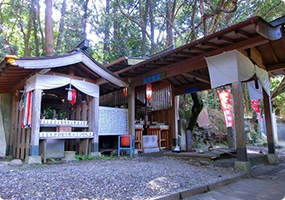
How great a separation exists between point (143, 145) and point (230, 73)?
208 inches

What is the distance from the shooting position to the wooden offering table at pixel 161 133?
10.6 m

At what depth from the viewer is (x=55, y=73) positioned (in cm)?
743

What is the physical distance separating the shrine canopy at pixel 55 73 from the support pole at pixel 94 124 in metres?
0.38

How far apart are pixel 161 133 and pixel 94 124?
4206 millimetres

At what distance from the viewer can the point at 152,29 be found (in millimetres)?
17141

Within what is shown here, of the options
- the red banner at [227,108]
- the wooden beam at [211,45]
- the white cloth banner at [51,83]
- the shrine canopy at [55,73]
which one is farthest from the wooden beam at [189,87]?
the white cloth banner at [51,83]

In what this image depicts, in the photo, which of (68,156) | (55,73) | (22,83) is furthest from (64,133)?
(22,83)

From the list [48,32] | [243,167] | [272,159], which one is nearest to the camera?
[243,167]

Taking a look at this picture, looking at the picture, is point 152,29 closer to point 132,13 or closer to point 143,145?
point 132,13

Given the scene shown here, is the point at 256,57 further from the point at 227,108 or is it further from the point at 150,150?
the point at 150,150

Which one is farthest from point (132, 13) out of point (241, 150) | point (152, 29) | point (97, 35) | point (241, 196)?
point (241, 196)

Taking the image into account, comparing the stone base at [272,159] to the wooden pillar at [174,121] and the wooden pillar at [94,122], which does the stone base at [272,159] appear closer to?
the wooden pillar at [174,121]

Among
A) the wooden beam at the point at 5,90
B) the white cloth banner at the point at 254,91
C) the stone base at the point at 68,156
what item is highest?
the wooden beam at the point at 5,90

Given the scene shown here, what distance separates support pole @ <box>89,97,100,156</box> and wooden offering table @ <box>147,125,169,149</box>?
3364mm
